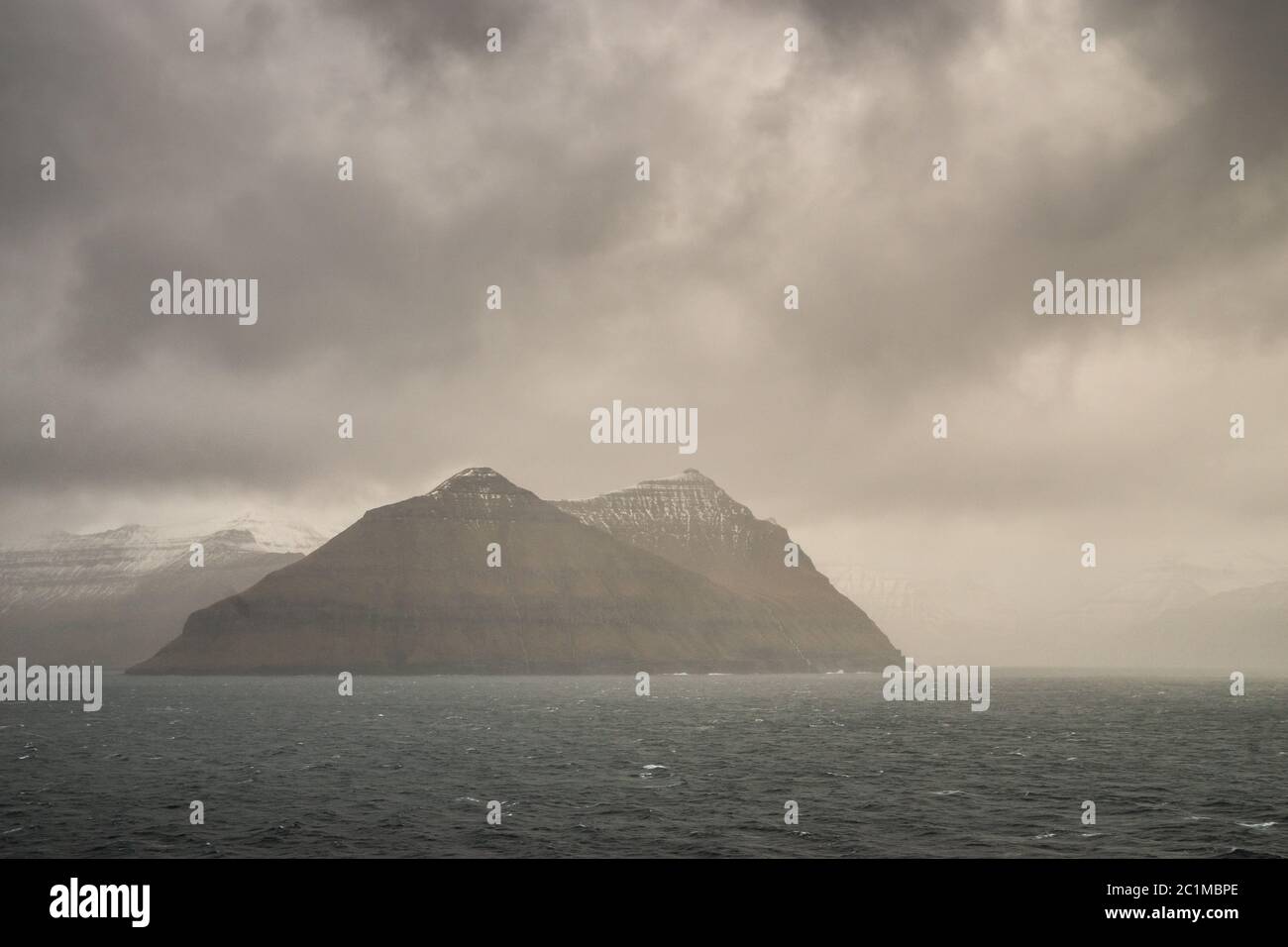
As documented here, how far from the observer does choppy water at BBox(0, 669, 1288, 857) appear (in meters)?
53.7

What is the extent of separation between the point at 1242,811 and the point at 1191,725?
293 feet

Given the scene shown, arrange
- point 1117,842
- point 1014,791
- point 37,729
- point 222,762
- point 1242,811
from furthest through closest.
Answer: point 37,729, point 222,762, point 1014,791, point 1242,811, point 1117,842

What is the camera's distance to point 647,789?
72.6m

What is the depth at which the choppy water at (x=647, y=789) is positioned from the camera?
53.7 m
